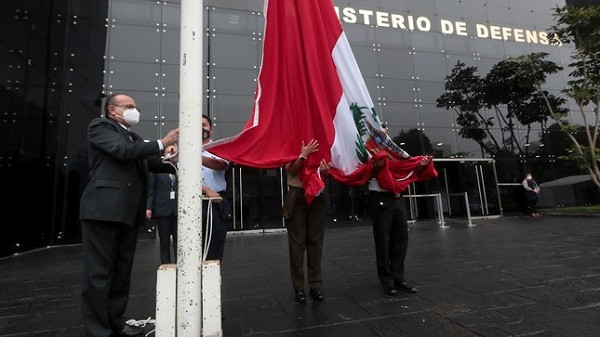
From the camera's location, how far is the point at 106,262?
2.43 meters

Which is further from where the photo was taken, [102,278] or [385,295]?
[385,295]

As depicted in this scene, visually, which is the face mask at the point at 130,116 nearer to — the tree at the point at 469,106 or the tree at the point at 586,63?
the tree at the point at 469,106

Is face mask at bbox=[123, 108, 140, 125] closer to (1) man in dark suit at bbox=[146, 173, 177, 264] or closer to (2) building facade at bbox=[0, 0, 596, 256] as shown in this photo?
(1) man in dark suit at bbox=[146, 173, 177, 264]

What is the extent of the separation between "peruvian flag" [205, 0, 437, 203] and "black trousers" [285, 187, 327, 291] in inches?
14.4

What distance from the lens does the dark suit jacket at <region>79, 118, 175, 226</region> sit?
2387 millimetres

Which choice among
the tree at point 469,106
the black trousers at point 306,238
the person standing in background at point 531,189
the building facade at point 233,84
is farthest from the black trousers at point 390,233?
the person standing in background at point 531,189

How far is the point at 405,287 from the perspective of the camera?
342cm

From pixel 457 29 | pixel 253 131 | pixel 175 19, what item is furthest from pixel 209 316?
pixel 457 29

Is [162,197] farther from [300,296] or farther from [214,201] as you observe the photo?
[300,296]

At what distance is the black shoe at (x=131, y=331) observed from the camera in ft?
8.48

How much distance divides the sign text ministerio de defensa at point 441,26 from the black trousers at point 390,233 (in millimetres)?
10078

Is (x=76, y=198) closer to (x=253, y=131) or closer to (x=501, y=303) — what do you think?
(x=253, y=131)

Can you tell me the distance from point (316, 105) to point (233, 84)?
26.8 feet

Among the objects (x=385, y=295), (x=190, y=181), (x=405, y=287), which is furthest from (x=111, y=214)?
(x=405, y=287)
